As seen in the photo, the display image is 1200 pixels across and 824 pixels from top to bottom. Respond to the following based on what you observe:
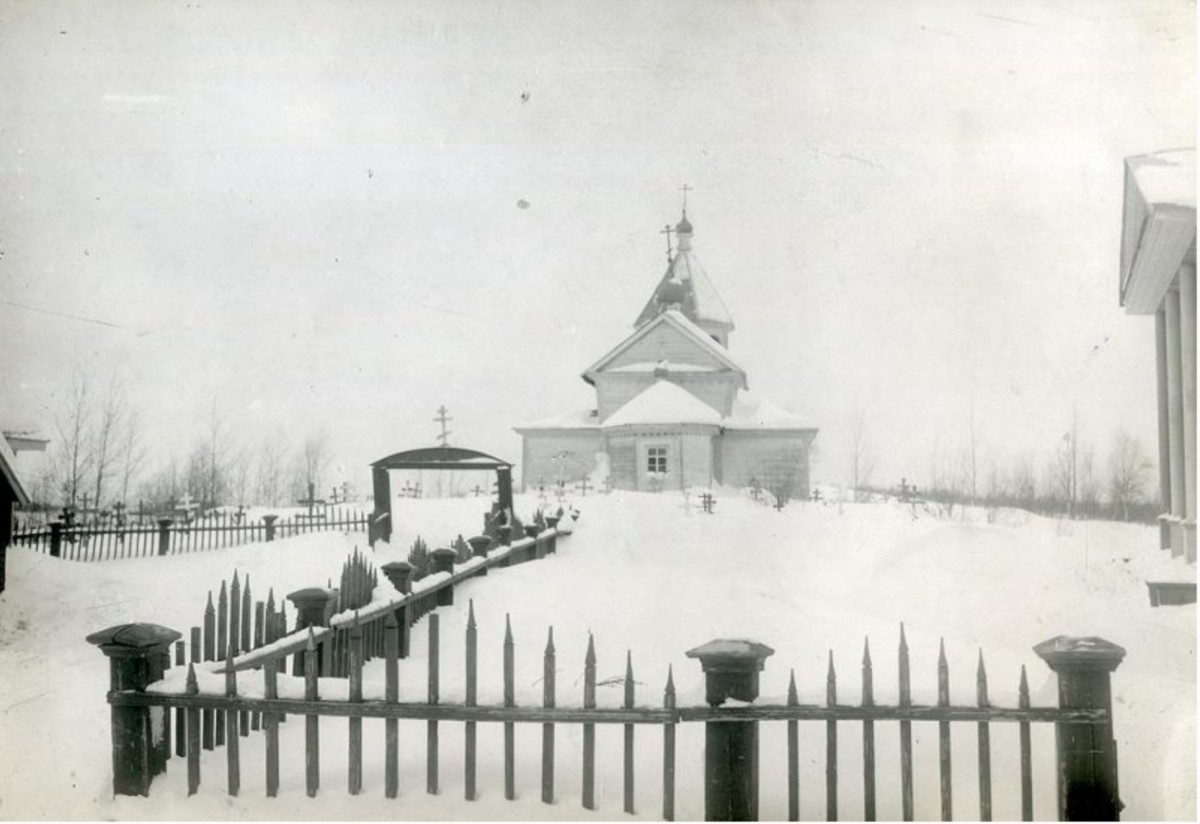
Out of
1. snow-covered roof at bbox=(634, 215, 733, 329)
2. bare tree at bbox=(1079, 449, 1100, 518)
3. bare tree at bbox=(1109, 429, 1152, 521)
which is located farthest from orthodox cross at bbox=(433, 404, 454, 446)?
snow-covered roof at bbox=(634, 215, 733, 329)

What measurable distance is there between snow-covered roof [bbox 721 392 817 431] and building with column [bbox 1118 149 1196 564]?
1023 cm

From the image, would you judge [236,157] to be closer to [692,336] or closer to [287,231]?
[287,231]

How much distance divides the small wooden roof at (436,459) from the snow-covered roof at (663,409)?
9.12m

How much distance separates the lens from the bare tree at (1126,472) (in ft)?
24.1

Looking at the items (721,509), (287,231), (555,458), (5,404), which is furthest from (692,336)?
(5,404)

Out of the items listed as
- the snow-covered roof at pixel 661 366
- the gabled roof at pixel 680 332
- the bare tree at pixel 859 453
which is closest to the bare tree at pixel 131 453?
the bare tree at pixel 859 453

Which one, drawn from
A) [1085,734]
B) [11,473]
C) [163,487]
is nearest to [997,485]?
[1085,734]

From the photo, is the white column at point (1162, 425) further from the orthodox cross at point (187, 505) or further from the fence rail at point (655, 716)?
the orthodox cross at point (187, 505)

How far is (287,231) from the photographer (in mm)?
8047

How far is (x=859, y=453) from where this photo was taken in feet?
39.0

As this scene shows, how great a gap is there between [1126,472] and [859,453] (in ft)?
14.5

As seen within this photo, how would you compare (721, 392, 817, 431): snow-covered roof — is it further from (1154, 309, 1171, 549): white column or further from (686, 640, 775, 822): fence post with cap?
(686, 640, 775, 822): fence post with cap

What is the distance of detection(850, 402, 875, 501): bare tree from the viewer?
10981mm

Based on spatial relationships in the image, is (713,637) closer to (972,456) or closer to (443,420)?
(972,456)
